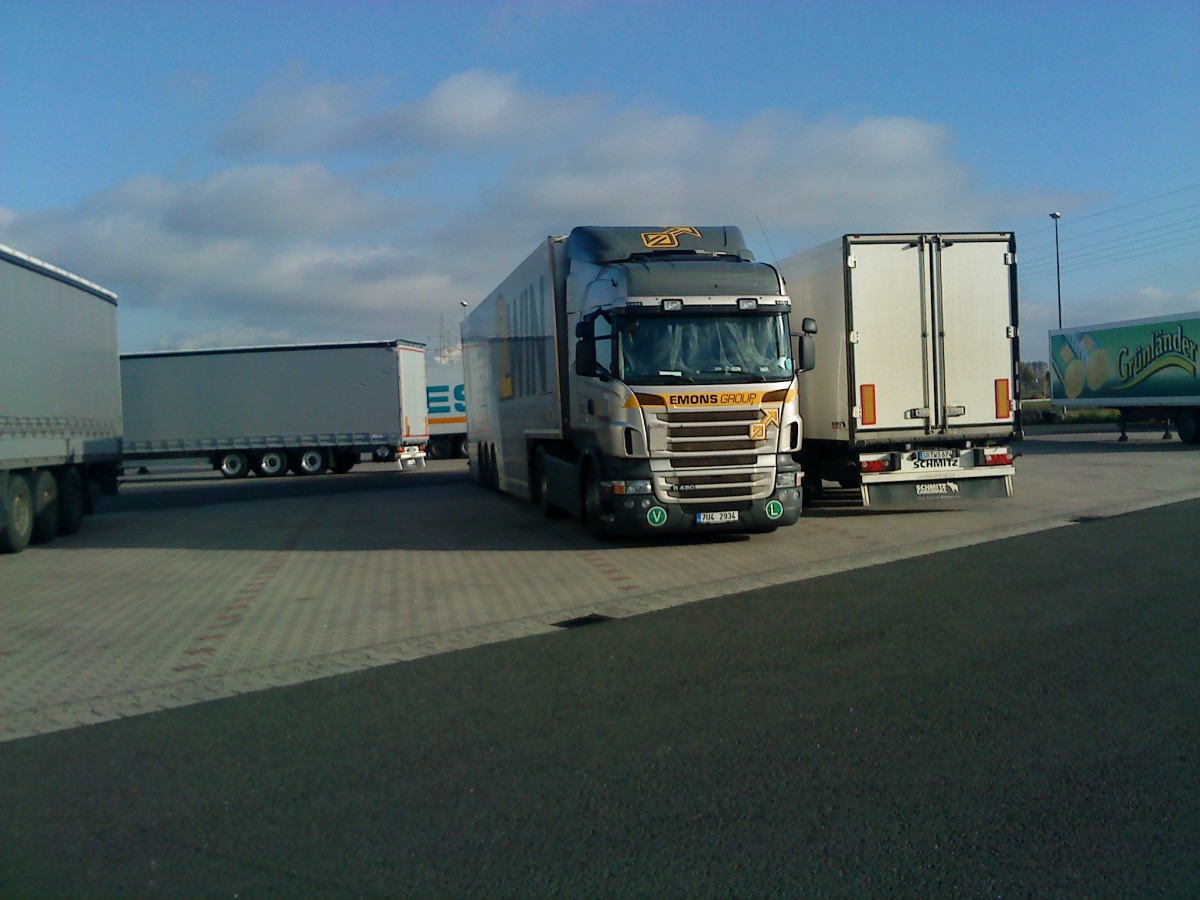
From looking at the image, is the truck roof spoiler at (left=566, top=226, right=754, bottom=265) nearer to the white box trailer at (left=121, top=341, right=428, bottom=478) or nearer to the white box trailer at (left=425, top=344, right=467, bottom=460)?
the white box trailer at (left=121, top=341, right=428, bottom=478)

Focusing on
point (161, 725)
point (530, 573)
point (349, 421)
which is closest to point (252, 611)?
point (530, 573)

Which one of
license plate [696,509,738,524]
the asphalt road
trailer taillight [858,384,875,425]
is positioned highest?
trailer taillight [858,384,875,425]

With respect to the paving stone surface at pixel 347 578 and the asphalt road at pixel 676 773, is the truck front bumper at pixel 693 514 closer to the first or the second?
the paving stone surface at pixel 347 578

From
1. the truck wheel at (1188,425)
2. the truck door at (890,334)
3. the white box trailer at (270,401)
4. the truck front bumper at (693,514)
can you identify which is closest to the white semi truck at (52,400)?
the truck front bumper at (693,514)

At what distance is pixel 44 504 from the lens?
16891mm

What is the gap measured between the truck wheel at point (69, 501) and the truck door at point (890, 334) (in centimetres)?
1221

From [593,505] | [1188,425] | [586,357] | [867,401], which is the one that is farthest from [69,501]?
[1188,425]

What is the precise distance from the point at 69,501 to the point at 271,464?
61.6 feet

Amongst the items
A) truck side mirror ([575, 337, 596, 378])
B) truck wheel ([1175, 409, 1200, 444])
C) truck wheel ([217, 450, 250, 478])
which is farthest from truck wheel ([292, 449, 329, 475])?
truck wheel ([1175, 409, 1200, 444])

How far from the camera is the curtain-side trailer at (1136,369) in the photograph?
33.4 m

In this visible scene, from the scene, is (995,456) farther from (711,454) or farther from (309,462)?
(309,462)

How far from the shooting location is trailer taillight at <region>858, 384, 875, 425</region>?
51.3 feet

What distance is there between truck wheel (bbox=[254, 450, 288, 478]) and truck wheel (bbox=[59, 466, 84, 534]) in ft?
59.4

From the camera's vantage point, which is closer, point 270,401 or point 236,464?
point 270,401
